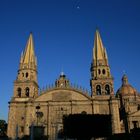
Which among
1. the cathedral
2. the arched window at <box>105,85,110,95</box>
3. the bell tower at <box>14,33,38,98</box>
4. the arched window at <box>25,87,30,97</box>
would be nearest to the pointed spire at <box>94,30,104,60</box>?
the cathedral

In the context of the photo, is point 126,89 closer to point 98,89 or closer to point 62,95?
point 98,89

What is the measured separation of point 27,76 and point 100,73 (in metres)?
15.5

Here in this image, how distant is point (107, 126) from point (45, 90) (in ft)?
69.1

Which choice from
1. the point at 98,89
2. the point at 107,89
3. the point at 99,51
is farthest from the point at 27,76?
the point at 107,89

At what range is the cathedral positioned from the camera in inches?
2073

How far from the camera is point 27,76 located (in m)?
57.3

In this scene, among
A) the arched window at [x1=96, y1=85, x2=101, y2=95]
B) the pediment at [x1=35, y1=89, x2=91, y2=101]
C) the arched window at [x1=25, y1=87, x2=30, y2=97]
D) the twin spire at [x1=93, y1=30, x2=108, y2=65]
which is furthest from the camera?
the twin spire at [x1=93, y1=30, x2=108, y2=65]

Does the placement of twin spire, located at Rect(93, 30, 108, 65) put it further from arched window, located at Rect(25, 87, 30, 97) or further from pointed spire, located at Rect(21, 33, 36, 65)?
arched window, located at Rect(25, 87, 30, 97)

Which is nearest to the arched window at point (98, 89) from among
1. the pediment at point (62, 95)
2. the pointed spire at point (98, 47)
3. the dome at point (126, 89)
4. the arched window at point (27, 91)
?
the pediment at point (62, 95)

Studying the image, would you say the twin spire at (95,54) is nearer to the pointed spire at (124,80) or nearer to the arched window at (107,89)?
the arched window at (107,89)

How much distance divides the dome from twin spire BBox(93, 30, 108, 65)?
17.7 meters

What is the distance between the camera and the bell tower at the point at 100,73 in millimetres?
55438

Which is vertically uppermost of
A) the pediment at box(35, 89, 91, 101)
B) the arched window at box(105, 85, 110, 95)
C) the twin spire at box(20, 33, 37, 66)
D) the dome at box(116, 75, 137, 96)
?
the twin spire at box(20, 33, 37, 66)

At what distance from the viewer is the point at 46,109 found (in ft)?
178
